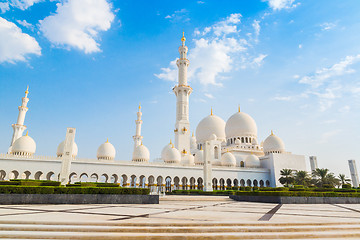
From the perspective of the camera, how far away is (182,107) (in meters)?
39.1

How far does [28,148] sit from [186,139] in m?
21.8

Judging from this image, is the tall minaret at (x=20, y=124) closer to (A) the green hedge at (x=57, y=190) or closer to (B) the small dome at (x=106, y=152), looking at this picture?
(B) the small dome at (x=106, y=152)

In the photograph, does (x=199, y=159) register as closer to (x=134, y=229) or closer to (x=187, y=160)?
(x=187, y=160)

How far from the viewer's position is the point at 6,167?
88.2ft

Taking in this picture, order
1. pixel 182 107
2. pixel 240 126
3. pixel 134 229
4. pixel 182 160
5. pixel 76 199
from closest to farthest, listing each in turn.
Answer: pixel 134 229 < pixel 76 199 < pixel 182 160 < pixel 182 107 < pixel 240 126

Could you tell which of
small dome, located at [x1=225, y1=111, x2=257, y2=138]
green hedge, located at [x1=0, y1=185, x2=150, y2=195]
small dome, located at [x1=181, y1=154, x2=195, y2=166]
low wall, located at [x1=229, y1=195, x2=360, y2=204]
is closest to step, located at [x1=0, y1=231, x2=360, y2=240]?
green hedge, located at [x1=0, y1=185, x2=150, y2=195]

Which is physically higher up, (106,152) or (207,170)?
(106,152)

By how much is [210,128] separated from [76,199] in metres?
36.5

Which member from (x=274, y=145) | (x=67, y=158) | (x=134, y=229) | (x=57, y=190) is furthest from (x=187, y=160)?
(x=134, y=229)

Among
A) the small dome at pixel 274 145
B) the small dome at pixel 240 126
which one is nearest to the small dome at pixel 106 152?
the small dome at pixel 240 126

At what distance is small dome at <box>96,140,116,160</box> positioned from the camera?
33062 mm

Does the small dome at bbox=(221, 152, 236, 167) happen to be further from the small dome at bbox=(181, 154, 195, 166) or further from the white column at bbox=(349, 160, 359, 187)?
the white column at bbox=(349, 160, 359, 187)

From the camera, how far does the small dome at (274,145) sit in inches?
1626

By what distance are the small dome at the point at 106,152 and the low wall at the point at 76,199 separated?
72.5 ft
